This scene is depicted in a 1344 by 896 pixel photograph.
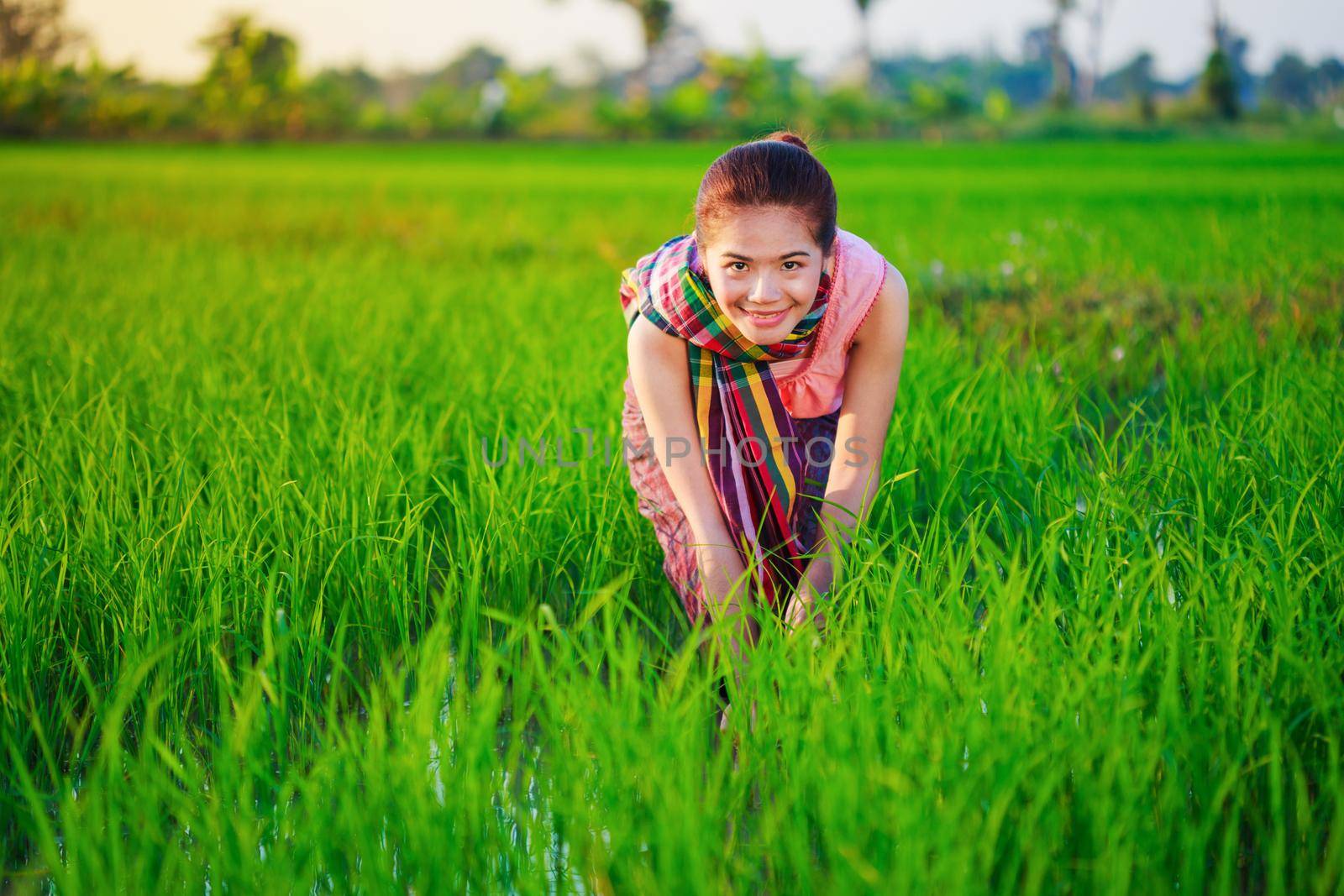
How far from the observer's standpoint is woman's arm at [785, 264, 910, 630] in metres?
1.85

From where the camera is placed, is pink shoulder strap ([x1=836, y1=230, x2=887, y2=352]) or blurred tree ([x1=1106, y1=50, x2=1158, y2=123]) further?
blurred tree ([x1=1106, y1=50, x2=1158, y2=123])

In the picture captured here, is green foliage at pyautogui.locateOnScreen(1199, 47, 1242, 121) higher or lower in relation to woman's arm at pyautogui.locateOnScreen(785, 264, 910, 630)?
higher

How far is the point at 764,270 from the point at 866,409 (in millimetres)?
375

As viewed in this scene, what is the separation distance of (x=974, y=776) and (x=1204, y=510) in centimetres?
110

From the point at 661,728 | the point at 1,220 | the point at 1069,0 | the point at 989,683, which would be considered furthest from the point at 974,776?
the point at 1069,0

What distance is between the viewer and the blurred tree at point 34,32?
35.0 metres

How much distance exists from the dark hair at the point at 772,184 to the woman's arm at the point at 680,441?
0.24 metres

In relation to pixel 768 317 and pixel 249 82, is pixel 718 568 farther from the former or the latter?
pixel 249 82

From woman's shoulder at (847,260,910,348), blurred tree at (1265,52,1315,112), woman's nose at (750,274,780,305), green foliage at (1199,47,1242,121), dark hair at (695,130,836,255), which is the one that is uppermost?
blurred tree at (1265,52,1315,112)

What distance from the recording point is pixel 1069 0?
30.7 meters

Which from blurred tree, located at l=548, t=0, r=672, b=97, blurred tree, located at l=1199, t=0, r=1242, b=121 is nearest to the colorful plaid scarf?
blurred tree, located at l=1199, t=0, r=1242, b=121

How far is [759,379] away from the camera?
190 centimetres

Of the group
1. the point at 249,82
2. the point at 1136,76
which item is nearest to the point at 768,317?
the point at 249,82

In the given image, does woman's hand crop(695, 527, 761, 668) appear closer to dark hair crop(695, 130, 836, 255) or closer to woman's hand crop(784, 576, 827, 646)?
woman's hand crop(784, 576, 827, 646)
